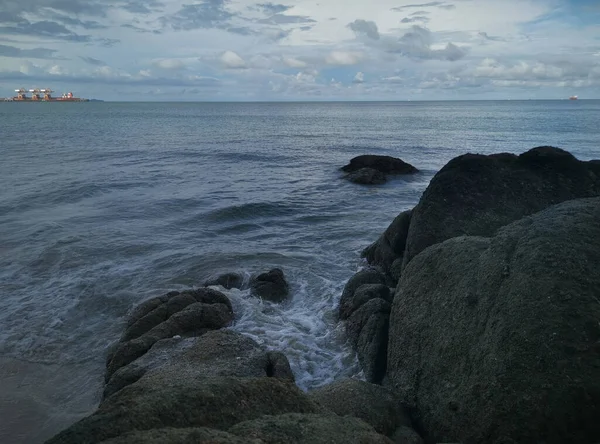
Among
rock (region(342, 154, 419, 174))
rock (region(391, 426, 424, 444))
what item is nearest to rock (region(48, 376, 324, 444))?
rock (region(391, 426, 424, 444))

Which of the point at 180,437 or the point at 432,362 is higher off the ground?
the point at 180,437

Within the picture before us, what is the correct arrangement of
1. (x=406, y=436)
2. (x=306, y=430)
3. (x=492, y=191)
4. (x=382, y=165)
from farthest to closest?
(x=382, y=165) < (x=492, y=191) < (x=406, y=436) < (x=306, y=430)

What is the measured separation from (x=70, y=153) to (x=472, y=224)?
133 feet

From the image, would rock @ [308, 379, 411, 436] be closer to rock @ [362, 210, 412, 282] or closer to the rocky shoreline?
the rocky shoreline

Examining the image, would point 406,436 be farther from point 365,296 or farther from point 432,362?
point 365,296

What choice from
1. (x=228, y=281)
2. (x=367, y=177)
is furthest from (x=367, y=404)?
(x=367, y=177)

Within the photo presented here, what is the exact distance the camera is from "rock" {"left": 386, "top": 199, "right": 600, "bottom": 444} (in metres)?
5.04

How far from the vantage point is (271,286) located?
12773 mm

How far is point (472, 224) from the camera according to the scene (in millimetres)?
10273

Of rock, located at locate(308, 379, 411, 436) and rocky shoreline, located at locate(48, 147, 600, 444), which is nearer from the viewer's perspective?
rocky shoreline, located at locate(48, 147, 600, 444)

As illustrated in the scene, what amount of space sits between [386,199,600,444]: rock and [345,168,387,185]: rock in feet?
71.0

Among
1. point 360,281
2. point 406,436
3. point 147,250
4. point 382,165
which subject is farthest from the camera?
point 382,165

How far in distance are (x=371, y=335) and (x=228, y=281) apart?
232 inches

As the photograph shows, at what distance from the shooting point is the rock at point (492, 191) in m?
10.3
